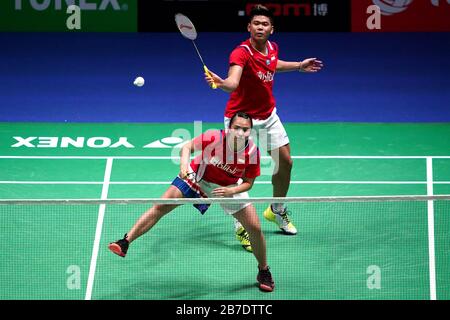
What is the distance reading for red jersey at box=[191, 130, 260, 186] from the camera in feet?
28.5

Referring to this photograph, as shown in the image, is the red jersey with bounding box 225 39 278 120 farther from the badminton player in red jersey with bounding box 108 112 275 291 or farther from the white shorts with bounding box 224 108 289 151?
the badminton player in red jersey with bounding box 108 112 275 291

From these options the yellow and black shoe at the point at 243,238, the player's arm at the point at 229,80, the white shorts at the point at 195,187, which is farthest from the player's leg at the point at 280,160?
the white shorts at the point at 195,187

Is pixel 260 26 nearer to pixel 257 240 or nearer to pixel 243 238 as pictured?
pixel 243 238

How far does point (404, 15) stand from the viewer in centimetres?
1588

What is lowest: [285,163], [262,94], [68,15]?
[285,163]

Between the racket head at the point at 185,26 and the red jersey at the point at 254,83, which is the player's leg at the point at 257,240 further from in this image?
the racket head at the point at 185,26

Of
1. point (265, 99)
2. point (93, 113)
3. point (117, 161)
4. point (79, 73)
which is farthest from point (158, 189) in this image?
point (79, 73)

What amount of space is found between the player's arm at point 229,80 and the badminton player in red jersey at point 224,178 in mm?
349

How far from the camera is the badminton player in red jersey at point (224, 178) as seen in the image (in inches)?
333

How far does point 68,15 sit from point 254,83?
272 inches

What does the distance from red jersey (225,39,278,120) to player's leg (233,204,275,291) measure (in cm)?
158

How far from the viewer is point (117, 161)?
470 inches

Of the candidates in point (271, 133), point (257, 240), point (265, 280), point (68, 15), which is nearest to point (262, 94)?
point (271, 133)

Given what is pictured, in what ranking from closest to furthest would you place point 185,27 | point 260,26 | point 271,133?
point 260,26, point 271,133, point 185,27
